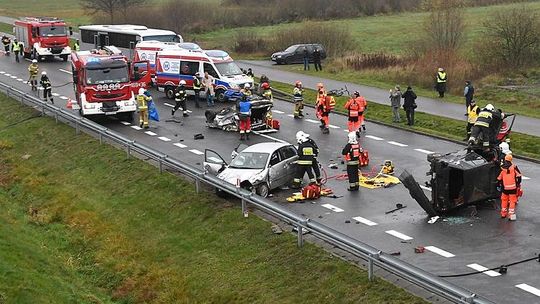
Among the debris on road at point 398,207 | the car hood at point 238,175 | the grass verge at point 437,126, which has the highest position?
the car hood at point 238,175

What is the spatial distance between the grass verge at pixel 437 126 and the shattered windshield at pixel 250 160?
913cm

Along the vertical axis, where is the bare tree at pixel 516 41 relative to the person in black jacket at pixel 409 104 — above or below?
above

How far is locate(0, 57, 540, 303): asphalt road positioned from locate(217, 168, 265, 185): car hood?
0.93 m

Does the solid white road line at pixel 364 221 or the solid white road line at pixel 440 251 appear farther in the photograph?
the solid white road line at pixel 364 221

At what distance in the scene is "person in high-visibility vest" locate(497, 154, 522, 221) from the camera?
18.3m

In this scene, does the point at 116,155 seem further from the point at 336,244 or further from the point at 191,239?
the point at 336,244

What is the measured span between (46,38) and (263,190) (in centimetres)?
3646

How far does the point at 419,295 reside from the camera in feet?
47.2

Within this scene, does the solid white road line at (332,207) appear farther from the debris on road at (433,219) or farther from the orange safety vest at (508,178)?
the orange safety vest at (508,178)

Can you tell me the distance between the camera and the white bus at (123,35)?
4641cm

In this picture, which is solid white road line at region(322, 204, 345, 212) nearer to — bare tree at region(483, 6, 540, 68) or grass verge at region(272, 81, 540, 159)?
grass verge at region(272, 81, 540, 159)

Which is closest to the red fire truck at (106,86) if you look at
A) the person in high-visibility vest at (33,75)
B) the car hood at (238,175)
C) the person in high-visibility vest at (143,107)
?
the person in high-visibility vest at (143,107)

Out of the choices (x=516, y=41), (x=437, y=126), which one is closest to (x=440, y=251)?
(x=437, y=126)

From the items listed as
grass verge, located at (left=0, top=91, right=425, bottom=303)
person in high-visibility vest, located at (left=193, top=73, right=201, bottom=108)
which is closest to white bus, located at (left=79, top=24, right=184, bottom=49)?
person in high-visibility vest, located at (left=193, top=73, right=201, bottom=108)
